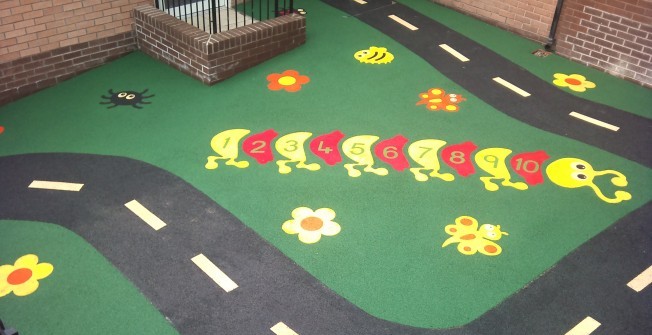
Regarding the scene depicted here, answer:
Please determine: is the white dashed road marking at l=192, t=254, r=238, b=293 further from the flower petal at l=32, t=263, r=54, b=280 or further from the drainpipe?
the drainpipe

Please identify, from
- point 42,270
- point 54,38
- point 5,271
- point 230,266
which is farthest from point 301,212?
point 54,38

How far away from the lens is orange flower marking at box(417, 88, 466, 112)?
6.02 m

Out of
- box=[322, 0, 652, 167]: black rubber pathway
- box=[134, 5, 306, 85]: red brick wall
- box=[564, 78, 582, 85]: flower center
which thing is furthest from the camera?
box=[564, 78, 582, 85]: flower center

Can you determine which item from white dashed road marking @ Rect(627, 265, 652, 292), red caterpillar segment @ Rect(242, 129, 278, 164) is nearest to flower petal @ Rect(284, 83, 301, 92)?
red caterpillar segment @ Rect(242, 129, 278, 164)

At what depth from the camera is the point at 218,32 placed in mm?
6555

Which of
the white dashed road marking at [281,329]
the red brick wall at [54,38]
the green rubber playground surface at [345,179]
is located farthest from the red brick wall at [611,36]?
the white dashed road marking at [281,329]

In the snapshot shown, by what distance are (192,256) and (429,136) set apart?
7.70 ft

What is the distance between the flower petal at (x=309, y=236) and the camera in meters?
4.43

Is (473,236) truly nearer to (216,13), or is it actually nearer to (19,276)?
(19,276)

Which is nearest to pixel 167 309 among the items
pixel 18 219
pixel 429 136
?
pixel 18 219

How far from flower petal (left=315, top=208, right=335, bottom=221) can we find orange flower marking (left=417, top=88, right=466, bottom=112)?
1.80 metres

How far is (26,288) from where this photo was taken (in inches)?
157

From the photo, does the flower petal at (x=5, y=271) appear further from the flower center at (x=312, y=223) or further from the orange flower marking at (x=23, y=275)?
the flower center at (x=312, y=223)

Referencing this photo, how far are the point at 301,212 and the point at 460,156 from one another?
1484 millimetres
